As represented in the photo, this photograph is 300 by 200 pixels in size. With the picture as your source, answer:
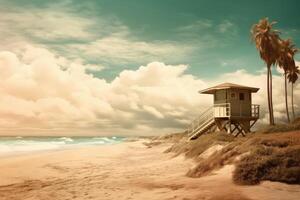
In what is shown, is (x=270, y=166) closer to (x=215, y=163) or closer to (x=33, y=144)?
(x=215, y=163)

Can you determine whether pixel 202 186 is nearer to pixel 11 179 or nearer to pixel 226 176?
pixel 226 176

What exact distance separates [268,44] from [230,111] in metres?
14.2

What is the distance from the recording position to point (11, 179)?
1764 centimetres

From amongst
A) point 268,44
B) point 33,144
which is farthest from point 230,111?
point 33,144

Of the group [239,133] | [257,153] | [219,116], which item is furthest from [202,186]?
[239,133]

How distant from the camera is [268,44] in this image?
41.4 m

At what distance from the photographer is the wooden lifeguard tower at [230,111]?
32.0 metres

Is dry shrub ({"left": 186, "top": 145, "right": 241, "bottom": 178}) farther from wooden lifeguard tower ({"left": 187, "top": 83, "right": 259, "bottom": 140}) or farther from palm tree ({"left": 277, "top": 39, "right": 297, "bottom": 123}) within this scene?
palm tree ({"left": 277, "top": 39, "right": 297, "bottom": 123})

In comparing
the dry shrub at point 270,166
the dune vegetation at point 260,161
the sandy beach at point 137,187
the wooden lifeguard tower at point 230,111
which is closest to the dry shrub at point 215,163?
the dune vegetation at point 260,161

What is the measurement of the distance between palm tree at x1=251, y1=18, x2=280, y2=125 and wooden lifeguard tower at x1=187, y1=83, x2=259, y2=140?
874 centimetres

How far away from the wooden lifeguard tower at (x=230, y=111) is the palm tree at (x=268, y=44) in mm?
8737

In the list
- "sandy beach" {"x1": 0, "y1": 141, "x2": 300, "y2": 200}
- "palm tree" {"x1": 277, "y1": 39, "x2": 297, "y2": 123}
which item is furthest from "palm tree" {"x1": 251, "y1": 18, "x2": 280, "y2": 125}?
"sandy beach" {"x1": 0, "y1": 141, "x2": 300, "y2": 200}

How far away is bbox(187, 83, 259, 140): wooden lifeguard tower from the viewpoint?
3203cm

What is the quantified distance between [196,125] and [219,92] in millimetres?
3960
